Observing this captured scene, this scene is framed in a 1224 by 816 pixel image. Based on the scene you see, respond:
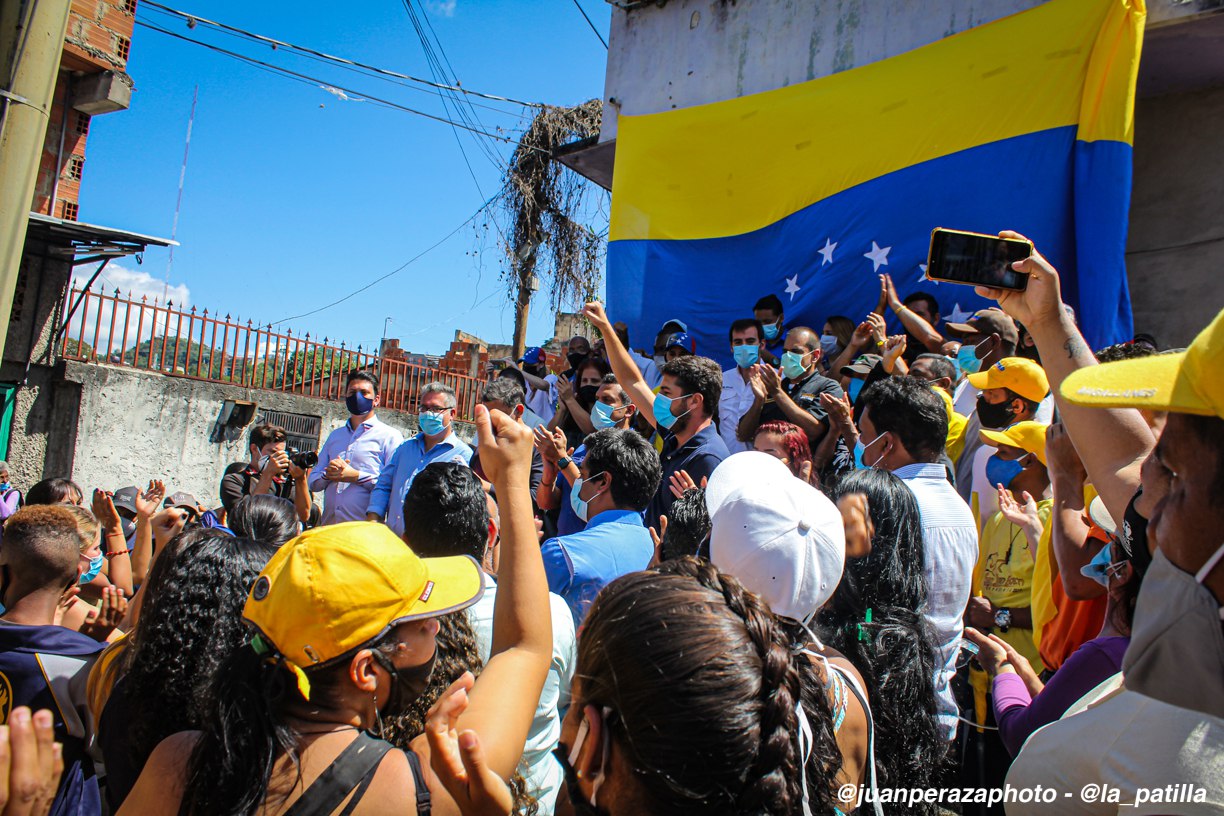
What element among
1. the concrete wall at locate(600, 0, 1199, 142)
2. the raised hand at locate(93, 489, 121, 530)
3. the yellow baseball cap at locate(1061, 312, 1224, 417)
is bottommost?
the raised hand at locate(93, 489, 121, 530)

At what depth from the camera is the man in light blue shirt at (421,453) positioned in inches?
210

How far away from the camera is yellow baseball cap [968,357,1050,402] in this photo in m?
3.93

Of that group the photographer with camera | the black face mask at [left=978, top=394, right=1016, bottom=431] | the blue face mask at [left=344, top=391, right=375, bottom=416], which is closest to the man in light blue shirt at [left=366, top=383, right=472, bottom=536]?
the photographer with camera

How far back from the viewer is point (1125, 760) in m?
1.24

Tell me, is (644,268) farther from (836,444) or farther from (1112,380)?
(1112,380)

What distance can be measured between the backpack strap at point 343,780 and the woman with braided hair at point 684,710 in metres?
0.34

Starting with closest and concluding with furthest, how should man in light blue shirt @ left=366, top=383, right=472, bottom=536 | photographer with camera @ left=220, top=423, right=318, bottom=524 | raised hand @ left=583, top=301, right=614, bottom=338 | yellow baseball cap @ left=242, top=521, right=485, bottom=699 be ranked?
yellow baseball cap @ left=242, top=521, right=485, bottom=699
raised hand @ left=583, top=301, right=614, bottom=338
photographer with camera @ left=220, top=423, right=318, bottom=524
man in light blue shirt @ left=366, top=383, right=472, bottom=536

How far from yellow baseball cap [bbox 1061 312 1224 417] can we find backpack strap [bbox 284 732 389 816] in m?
1.23

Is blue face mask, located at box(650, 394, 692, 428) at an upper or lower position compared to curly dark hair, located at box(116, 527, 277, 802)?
upper

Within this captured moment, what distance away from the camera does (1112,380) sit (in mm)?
1186

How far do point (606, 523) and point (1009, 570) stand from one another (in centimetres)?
166

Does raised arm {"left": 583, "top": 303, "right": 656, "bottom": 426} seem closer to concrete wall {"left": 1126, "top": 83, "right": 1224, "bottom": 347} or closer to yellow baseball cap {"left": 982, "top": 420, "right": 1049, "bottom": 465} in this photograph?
yellow baseball cap {"left": 982, "top": 420, "right": 1049, "bottom": 465}

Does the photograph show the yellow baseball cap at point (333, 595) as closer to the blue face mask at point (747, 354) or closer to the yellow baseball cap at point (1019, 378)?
the yellow baseball cap at point (1019, 378)

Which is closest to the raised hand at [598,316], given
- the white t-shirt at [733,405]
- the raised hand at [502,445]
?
the white t-shirt at [733,405]
